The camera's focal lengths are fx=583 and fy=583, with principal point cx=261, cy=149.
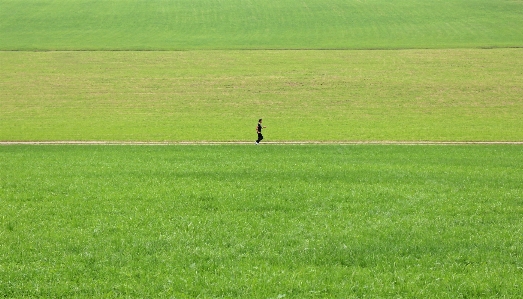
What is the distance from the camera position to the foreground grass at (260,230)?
9.62 meters

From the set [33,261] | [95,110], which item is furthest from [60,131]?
[33,261]

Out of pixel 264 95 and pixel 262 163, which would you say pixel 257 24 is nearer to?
pixel 264 95

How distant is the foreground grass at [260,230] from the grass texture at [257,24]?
4781 centimetres

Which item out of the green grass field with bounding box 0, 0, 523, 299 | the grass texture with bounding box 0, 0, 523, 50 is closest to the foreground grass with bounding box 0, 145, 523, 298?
the green grass field with bounding box 0, 0, 523, 299

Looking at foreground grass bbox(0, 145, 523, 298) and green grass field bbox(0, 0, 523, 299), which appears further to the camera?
green grass field bbox(0, 0, 523, 299)

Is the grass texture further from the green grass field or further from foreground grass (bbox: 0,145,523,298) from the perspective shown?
foreground grass (bbox: 0,145,523,298)

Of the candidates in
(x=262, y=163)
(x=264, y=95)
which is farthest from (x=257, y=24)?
(x=262, y=163)

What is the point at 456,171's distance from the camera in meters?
20.8


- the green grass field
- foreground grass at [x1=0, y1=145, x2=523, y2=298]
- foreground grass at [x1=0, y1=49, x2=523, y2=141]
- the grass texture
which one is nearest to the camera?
foreground grass at [x1=0, y1=145, x2=523, y2=298]

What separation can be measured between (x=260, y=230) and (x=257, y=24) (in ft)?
219

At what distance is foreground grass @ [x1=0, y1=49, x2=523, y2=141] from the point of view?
128 ft

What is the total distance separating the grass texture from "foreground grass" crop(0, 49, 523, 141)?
4.49 metres

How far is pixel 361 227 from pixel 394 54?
52.6 m

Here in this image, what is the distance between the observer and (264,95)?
50.3 meters
